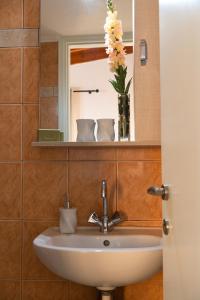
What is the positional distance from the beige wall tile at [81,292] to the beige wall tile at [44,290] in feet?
0.13

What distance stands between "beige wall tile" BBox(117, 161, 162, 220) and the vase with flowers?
0.55ft

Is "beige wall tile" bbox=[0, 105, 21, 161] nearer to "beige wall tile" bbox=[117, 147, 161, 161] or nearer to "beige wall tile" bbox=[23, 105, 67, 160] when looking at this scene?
"beige wall tile" bbox=[23, 105, 67, 160]

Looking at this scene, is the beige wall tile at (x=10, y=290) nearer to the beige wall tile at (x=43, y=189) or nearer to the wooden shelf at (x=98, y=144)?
the beige wall tile at (x=43, y=189)

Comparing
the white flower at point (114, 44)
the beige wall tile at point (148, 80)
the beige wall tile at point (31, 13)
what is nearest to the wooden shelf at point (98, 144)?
the beige wall tile at point (148, 80)

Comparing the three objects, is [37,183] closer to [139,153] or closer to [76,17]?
[139,153]

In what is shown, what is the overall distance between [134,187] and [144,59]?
0.64m

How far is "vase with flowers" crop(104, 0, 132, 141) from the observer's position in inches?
61.4

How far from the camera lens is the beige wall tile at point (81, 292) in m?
1.51

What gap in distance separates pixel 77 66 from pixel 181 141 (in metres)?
1.03

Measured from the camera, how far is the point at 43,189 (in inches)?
62.1

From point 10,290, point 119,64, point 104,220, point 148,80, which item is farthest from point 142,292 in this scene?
point 119,64

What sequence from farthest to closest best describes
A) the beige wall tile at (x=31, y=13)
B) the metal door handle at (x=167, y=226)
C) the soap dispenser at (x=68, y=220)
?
the beige wall tile at (x=31, y=13) < the soap dispenser at (x=68, y=220) < the metal door handle at (x=167, y=226)

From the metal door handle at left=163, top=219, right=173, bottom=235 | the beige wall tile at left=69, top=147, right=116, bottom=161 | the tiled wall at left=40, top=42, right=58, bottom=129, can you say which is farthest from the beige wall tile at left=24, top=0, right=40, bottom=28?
the metal door handle at left=163, top=219, right=173, bottom=235

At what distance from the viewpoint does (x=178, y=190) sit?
2.49ft
